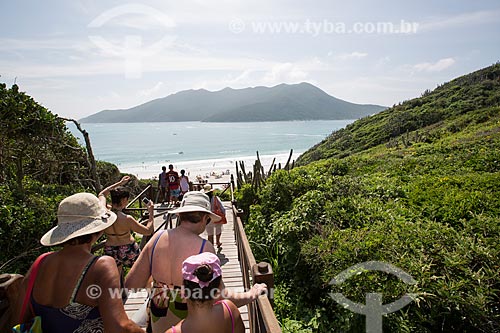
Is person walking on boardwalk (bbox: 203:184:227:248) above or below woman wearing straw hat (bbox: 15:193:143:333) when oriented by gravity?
below

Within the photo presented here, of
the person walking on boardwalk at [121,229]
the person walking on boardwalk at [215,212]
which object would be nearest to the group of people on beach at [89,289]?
the person walking on boardwalk at [121,229]

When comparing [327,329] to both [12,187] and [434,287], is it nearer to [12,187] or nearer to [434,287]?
[434,287]

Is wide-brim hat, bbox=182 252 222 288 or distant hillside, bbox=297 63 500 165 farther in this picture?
distant hillside, bbox=297 63 500 165

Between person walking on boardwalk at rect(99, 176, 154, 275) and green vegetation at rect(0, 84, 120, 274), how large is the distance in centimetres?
222

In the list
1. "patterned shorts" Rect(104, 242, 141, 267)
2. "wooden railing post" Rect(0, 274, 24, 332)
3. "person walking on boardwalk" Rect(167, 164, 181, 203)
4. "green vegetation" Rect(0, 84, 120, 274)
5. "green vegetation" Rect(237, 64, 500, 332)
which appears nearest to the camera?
"wooden railing post" Rect(0, 274, 24, 332)

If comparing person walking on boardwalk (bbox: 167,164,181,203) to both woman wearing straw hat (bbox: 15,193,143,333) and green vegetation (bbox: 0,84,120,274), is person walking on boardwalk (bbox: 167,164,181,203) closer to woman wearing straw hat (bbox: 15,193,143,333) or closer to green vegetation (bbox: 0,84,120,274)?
green vegetation (bbox: 0,84,120,274)

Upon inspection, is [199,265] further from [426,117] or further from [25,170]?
[426,117]

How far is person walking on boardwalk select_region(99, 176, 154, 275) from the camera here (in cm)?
352

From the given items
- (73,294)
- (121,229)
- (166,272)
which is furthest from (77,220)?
(121,229)

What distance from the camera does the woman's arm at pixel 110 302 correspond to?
5.43 ft

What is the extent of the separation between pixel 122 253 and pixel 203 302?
7.84 ft

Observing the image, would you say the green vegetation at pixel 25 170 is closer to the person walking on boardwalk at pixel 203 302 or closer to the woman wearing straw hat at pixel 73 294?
the woman wearing straw hat at pixel 73 294

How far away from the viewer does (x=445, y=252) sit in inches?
153

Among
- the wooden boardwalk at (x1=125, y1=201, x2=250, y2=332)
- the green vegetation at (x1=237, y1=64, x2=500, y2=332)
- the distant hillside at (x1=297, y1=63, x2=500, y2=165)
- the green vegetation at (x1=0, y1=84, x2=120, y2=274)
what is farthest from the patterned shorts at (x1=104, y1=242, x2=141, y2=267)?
the distant hillside at (x1=297, y1=63, x2=500, y2=165)
